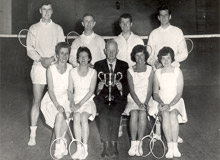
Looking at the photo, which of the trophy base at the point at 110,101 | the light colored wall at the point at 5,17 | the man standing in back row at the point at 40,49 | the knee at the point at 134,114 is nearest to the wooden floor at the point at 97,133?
the man standing in back row at the point at 40,49

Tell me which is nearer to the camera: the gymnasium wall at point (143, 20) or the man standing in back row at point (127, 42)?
the man standing in back row at point (127, 42)

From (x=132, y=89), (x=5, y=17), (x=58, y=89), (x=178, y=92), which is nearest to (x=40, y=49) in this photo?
(x=58, y=89)

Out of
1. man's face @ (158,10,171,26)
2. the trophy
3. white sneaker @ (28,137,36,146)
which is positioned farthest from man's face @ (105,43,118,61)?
white sneaker @ (28,137,36,146)

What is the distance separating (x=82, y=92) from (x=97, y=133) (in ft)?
3.55

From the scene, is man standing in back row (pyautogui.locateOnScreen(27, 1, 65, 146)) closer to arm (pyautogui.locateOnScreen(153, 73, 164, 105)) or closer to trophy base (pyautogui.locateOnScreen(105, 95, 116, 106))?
trophy base (pyautogui.locateOnScreen(105, 95, 116, 106))

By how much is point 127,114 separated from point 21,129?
5.90ft

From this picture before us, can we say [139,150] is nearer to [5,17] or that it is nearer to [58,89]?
[58,89]

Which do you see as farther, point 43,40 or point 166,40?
point 166,40

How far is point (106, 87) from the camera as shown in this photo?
13.4 feet

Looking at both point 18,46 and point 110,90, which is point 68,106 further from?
point 18,46

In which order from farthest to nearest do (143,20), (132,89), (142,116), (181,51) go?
1. (143,20)
2. (181,51)
3. (132,89)
4. (142,116)

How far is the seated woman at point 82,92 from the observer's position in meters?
3.69

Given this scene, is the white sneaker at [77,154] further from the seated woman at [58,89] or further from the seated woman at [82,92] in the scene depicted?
the seated woman at [58,89]

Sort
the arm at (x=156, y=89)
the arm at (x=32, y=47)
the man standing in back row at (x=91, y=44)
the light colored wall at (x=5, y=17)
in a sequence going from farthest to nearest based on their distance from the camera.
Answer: the light colored wall at (x=5, y=17)
the man standing in back row at (x=91, y=44)
the arm at (x=32, y=47)
the arm at (x=156, y=89)
